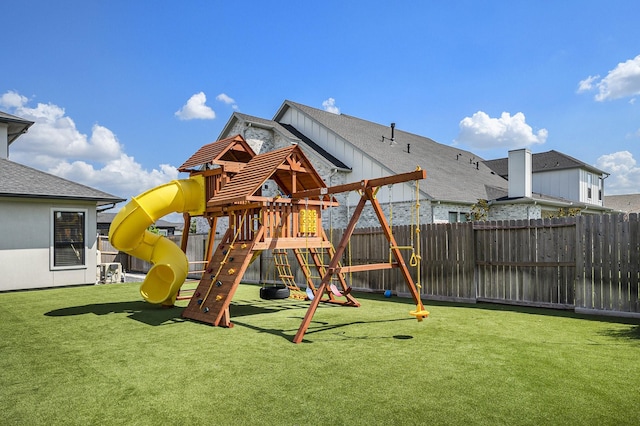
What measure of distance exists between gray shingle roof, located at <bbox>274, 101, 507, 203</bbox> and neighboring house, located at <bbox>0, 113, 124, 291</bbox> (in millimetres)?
11963

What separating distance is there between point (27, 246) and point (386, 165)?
47.7ft

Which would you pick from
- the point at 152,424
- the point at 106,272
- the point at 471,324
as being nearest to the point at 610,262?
the point at 471,324

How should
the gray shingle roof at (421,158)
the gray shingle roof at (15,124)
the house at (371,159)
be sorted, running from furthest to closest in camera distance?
the gray shingle roof at (421,158)
the house at (371,159)
the gray shingle roof at (15,124)

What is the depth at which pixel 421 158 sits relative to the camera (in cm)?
2477

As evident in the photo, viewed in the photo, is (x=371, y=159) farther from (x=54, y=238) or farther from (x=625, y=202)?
(x=625, y=202)

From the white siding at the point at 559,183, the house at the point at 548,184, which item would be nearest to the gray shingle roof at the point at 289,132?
the house at the point at 548,184

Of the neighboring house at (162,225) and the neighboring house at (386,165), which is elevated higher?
the neighboring house at (386,165)

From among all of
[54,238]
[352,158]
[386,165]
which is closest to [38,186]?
[54,238]

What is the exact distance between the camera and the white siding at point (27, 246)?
14.1m

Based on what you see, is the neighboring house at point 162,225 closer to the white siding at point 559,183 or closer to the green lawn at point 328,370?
the white siding at point 559,183

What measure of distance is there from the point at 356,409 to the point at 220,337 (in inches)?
149

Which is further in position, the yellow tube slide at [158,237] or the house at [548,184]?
the house at [548,184]

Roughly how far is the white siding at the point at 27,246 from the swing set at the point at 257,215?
675 centimetres

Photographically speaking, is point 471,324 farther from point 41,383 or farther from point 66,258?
point 66,258
